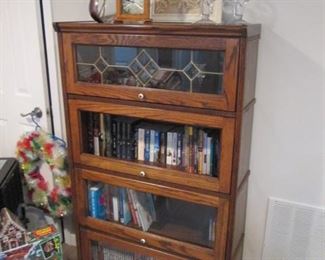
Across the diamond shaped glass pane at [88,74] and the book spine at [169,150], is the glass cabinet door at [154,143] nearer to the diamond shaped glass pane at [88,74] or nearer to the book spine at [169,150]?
the book spine at [169,150]

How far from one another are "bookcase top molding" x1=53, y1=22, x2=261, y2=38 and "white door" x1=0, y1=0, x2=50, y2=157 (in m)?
0.55

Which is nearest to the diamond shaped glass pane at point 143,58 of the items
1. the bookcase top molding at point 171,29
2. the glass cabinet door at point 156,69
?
the glass cabinet door at point 156,69

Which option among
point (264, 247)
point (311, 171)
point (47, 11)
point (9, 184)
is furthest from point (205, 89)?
point (9, 184)

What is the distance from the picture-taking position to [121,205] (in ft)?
5.63

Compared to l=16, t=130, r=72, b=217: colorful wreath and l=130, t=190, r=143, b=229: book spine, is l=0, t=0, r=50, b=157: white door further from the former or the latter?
l=130, t=190, r=143, b=229: book spine

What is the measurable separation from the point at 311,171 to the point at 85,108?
1.09m

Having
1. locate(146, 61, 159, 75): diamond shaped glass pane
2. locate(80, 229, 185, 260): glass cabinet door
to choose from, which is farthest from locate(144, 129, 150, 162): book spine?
locate(80, 229, 185, 260): glass cabinet door

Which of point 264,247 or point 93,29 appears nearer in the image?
point 93,29

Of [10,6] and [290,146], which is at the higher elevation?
[10,6]

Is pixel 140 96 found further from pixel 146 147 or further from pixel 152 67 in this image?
pixel 146 147

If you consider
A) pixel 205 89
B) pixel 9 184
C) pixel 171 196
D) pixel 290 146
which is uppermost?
pixel 205 89

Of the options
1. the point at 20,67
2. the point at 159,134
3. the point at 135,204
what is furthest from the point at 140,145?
the point at 20,67

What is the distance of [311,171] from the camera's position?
1.58 meters

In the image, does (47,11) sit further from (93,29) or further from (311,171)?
(311,171)
